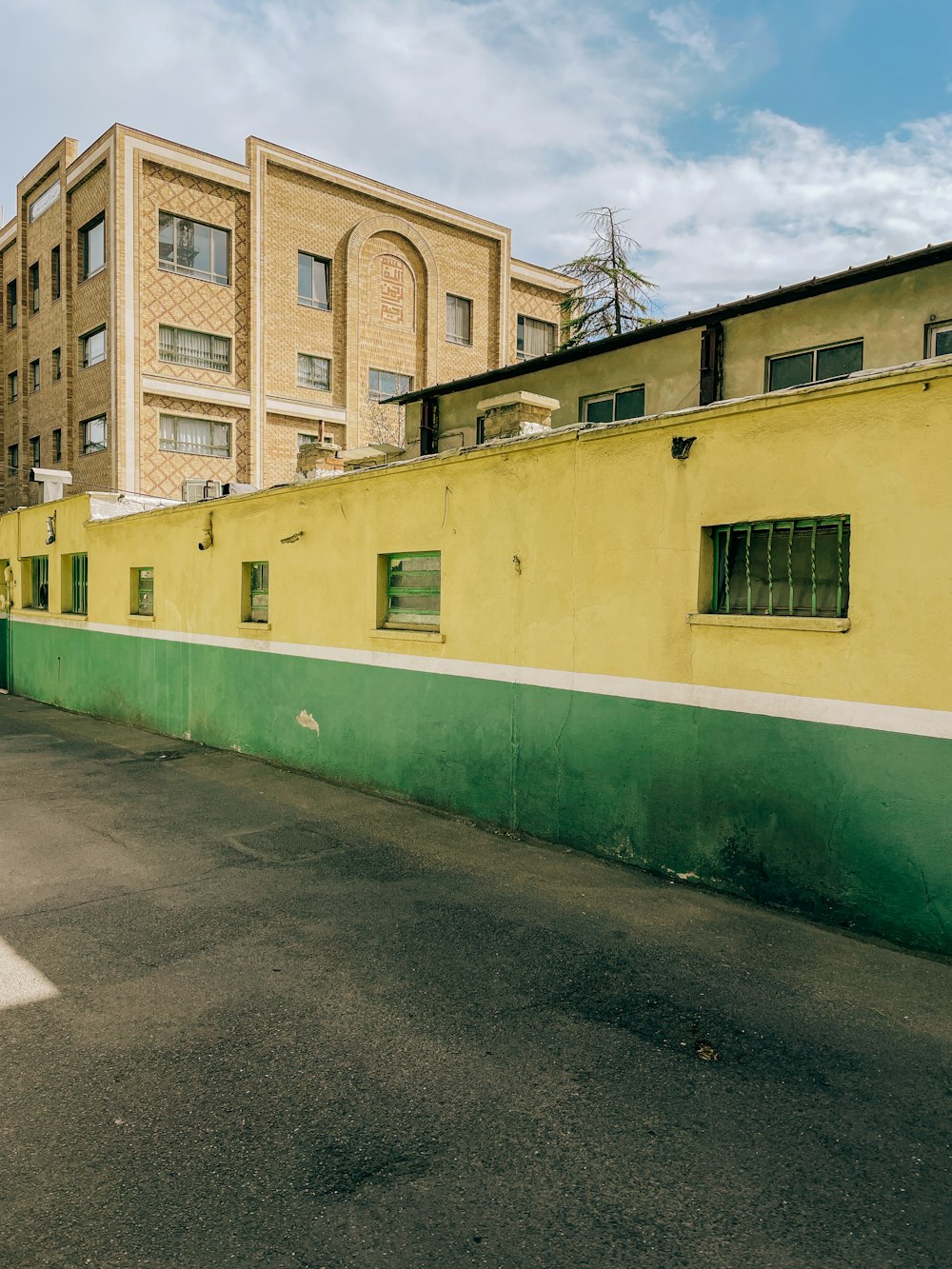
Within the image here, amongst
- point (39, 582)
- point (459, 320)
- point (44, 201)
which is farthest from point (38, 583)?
point (459, 320)

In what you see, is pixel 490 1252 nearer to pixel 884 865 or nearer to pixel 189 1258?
pixel 189 1258

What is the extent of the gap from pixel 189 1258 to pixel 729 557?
5.27 m

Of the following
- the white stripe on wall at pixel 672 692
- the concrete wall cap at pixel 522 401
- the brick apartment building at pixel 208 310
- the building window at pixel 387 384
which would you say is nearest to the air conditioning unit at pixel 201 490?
the white stripe on wall at pixel 672 692

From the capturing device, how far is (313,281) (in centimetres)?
2961

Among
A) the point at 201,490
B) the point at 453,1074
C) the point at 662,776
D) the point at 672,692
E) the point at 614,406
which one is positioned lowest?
the point at 453,1074

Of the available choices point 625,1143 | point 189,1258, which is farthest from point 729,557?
point 189,1258

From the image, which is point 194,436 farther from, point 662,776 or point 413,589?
point 662,776

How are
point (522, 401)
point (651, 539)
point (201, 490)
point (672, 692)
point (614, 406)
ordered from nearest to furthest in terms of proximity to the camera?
point (672, 692), point (651, 539), point (522, 401), point (614, 406), point (201, 490)

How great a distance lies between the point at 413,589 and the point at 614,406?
17.2 feet

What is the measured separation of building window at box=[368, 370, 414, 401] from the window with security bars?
86.1 feet

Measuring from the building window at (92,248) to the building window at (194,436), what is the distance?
5065 mm

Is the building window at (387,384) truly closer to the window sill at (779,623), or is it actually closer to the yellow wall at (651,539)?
the yellow wall at (651,539)

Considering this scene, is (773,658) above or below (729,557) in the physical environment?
below

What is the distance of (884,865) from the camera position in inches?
212
